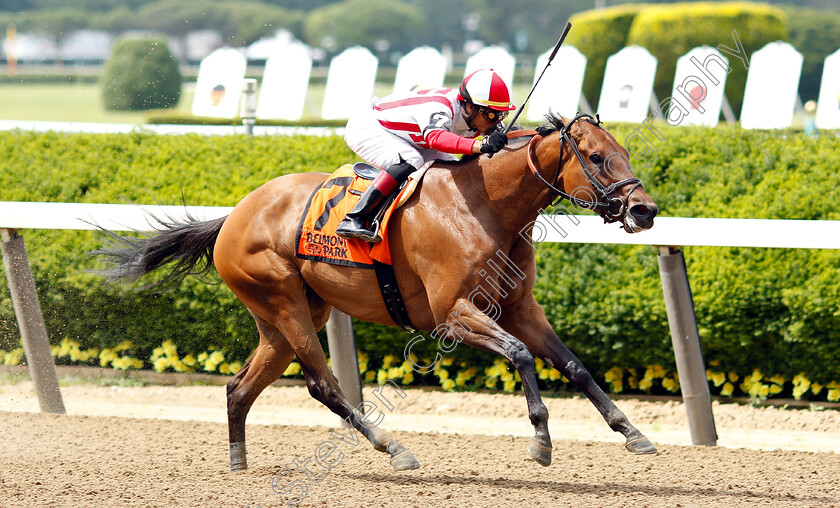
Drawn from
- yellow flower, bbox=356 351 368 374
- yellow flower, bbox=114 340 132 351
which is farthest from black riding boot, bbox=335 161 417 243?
yellow flower, bbox=114 340 132 351

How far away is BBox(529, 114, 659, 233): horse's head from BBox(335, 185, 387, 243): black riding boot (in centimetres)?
68

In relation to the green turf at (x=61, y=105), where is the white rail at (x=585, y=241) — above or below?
below

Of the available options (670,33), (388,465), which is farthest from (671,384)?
(670,33)

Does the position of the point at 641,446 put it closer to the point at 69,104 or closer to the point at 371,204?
the point at 371,204

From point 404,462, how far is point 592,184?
4.54 ft

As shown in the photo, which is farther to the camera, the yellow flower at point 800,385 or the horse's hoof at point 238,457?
the yellow flower at point 800,385

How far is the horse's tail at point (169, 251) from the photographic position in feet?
15.6

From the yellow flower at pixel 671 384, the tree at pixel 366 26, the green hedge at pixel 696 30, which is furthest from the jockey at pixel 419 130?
the tree at pixel 366 26

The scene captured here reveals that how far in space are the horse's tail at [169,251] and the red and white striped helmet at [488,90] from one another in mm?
1519

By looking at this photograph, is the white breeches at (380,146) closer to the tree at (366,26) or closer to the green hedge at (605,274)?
the green hedge at (605,274)

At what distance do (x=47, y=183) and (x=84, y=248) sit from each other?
760mm

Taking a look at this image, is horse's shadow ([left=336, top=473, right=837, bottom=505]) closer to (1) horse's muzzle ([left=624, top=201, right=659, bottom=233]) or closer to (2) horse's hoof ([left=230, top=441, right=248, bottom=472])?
(2) horse's hoof ([left=230, top=441, right=248, bottom=472])

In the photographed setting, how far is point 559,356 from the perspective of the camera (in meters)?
3.83

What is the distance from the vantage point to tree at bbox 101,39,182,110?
18500 millimetres
